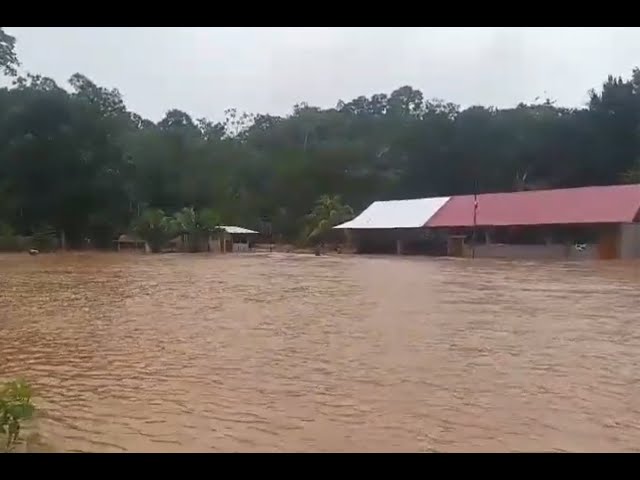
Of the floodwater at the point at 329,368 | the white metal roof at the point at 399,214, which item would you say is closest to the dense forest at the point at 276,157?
the white metal roof at the point at 399,214

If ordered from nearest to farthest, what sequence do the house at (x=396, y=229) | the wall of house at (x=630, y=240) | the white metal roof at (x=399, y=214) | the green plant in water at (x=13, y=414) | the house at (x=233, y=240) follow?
the green plant in water at (x=13, y=414) < the wall of house at (x=630, y=240) < the house at (x=396, y=229) < the white metal roof at (x=399, y=214) < the house at (x=233, y=240)

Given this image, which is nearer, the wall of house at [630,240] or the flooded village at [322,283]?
the flooded village at [322,283]

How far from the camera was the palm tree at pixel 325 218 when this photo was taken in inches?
1515

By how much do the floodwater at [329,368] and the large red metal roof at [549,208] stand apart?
1330 cm

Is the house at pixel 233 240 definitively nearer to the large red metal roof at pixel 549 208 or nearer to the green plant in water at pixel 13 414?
the large red metal roof at pixel 549 208

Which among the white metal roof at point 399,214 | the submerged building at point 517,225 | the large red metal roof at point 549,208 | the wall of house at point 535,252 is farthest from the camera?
the white metal roof at point 399,214

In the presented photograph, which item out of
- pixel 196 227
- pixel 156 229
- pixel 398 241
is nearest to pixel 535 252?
pixel 398 241

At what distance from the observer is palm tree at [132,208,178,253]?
3634 cm

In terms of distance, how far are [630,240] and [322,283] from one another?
14.2 m

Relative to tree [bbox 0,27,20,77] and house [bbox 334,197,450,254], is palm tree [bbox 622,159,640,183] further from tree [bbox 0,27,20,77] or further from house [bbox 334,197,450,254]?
tree [bbox 0,27,20,77]

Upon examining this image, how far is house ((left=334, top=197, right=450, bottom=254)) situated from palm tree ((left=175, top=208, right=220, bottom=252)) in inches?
247

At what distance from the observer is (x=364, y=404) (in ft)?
18.4
